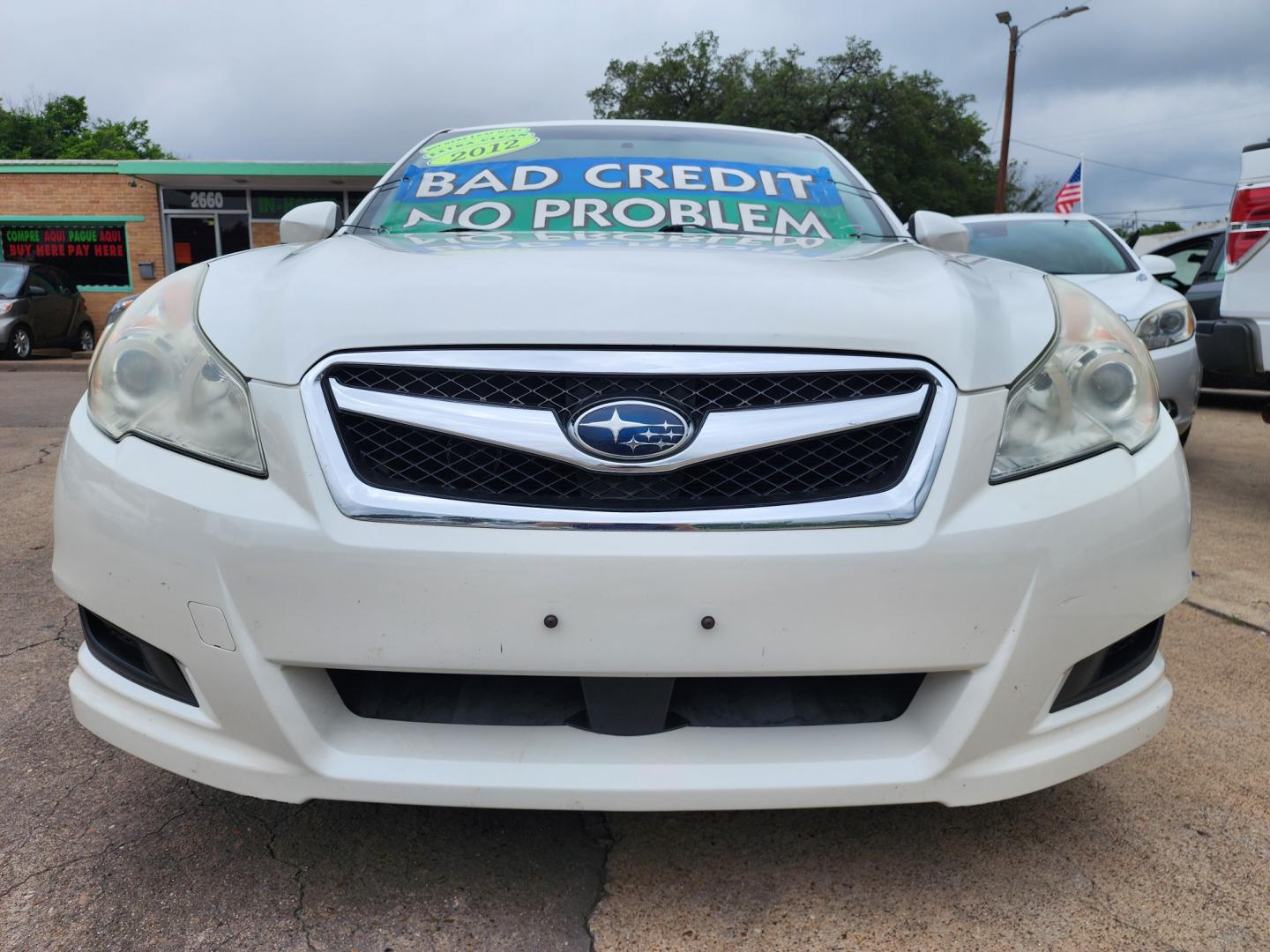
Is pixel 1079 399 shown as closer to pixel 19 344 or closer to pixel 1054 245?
pixel 1054 245

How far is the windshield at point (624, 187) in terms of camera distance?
2.51m

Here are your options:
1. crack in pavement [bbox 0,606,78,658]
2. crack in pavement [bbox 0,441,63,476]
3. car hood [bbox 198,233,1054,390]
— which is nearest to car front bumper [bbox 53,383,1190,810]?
car hood [bbox 198,233,1054,390]

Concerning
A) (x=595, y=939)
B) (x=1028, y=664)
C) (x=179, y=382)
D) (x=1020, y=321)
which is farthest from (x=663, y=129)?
(x=595, y=939)

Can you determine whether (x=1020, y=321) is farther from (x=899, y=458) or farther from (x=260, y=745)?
(x=260, y=745)

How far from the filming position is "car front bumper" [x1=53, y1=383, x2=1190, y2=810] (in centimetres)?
145

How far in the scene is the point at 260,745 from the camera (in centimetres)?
156

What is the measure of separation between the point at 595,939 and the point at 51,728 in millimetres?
1495

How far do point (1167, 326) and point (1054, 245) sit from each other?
4.50ft

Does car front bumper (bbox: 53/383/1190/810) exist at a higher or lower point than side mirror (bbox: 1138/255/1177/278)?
lower

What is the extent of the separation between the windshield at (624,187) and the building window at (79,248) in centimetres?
2115

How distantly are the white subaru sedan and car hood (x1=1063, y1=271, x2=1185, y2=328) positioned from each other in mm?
3922

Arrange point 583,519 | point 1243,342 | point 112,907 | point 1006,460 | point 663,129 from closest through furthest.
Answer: point 583,519 < point 1006,460 < point 112,907 < point 663,129 < point 1243,342

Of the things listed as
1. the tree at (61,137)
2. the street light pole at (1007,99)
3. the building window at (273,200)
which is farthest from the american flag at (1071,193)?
the tree at (61,137)

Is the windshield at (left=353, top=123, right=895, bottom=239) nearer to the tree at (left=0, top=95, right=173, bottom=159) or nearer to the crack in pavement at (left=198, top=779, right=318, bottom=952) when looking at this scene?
the crack in pavement at (left=198, top=779, right=318, bottom=952)
